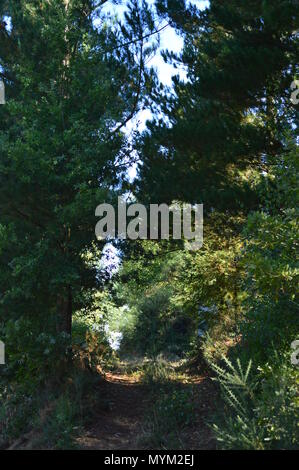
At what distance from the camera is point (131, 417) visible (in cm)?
984

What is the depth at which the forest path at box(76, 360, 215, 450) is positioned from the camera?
26.1ft

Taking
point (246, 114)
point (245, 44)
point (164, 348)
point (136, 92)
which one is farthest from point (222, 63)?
point (164, 348)

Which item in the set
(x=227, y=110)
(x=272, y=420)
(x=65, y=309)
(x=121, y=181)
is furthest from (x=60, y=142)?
(x=272, y=420)

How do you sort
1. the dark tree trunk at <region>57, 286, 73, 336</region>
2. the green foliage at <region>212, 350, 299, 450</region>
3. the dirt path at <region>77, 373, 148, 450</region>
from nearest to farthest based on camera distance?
the green foliage at <region>212, 350, 299, 450</region>, the dirt path at <region>77, 373, 148, 450</region>, the dark tree trunk at <region>57, 286, 73, 336</region>

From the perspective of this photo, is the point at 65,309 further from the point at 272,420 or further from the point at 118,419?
the point at 272,420

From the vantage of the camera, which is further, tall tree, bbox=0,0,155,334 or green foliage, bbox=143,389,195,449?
tall tree, bbox=0,0,155,334

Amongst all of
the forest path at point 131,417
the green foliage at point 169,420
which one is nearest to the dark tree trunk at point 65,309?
the forest path at point 131,417

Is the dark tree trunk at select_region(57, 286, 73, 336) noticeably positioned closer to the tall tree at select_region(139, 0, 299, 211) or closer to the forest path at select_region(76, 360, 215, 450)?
the forest path at select_region(76, 360, 215, 450)

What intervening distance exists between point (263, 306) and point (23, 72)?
6.91m

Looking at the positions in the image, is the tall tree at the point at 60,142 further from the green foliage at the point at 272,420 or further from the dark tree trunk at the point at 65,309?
the green foliage at the point at 272,420

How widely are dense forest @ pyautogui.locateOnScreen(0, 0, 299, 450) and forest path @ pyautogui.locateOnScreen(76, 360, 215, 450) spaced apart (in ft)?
0.17

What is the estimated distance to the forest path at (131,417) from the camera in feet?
26.1

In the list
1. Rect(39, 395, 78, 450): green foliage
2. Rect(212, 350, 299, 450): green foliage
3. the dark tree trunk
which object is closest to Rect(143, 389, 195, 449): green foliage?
Rect(212, 350, 299, 450): green foliage

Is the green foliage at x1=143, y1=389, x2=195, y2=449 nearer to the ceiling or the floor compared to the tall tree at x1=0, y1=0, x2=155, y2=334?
nearer to the floor
